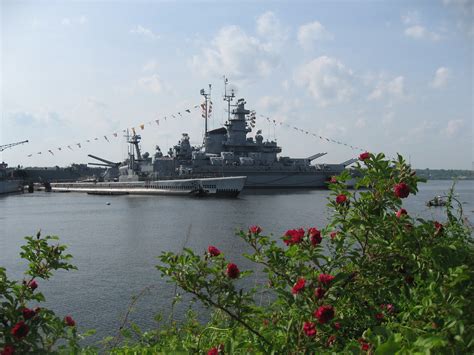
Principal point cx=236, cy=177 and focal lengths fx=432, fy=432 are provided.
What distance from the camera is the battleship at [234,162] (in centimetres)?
9006

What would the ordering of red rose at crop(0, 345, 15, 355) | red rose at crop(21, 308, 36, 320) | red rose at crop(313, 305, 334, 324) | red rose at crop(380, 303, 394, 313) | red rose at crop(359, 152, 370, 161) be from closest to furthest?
red rose at crop(313, 305, 334, 324), red rose at crop(0, 345, 15, 355), red rose at crop(21, 308, 36, 320), red rose at crop(359, 152, 370, 161), red rose at crop(380, 303, 394, 313)

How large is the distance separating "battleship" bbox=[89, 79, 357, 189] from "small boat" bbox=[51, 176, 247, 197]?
12.4 ft

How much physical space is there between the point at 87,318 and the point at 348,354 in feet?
36.3

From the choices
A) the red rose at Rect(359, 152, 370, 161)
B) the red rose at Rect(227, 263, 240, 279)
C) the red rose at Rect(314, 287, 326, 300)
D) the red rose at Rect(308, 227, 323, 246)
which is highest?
the red rose at Rect(359, 152, 370, 161)

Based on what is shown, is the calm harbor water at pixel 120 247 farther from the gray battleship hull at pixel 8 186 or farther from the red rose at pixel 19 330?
the gray battleship hull at pixel 8 186

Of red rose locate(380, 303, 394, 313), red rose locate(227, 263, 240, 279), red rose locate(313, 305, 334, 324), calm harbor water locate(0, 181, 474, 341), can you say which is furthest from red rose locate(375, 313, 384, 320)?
red rose locate(227, 263, 240, 279)

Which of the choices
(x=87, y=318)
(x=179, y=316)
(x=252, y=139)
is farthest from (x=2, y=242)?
(x=252, y=139)

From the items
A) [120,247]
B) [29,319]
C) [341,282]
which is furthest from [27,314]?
[120,247]

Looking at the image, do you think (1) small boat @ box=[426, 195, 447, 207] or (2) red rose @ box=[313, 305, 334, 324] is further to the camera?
(1) small boat @ box=[426, 195, 447, 207]

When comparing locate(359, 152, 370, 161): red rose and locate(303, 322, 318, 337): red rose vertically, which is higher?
locate(359, 152, 370, 161): red rose

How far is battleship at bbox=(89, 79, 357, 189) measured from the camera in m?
90.1

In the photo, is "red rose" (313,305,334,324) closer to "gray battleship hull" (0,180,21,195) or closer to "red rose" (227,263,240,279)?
"red rose" (227,263,240,279)

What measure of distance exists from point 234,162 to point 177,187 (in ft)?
61.2

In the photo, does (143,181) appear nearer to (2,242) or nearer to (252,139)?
(252,139)
